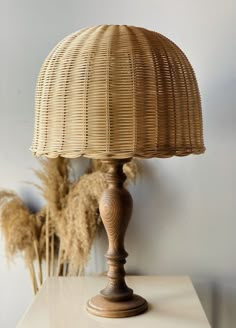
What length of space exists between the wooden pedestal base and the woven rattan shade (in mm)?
392

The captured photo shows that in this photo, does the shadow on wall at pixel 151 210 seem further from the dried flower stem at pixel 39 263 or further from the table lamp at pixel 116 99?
the table lamp at pixel 116 99

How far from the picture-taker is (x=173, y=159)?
57.4 inches

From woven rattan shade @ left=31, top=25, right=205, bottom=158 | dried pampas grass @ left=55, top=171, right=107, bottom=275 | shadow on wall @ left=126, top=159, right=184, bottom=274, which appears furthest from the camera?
shadow on wall @ left=126, top=159, right=184, bottom=274

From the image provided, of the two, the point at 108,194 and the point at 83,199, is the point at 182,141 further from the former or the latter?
the point at 83,199

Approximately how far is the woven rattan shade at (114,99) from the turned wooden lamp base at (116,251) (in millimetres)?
159

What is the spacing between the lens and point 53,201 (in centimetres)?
140

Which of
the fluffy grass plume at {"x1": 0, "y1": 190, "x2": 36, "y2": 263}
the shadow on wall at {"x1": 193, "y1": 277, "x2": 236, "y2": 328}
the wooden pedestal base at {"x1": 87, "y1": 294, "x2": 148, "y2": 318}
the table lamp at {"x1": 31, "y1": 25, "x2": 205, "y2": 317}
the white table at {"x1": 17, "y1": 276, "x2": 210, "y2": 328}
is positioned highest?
the table lamp at {"x1": 31, "y1": 25, "x2": 205, "y2": 317}

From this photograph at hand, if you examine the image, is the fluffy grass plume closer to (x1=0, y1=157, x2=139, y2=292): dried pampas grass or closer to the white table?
(x1=0, y1=157, x2=139, y2=292): dried pampas grass

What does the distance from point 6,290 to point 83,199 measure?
0.43 m

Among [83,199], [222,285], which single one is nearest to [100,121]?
[83,199]

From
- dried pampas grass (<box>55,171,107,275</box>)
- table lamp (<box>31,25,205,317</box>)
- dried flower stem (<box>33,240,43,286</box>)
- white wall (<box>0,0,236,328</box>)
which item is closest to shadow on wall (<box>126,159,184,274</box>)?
white wall (<box>0,0,236,328</box>)

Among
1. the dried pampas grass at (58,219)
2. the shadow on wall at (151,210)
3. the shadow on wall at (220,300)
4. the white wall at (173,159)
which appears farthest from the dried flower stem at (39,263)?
the shadow on wall at (220,300)

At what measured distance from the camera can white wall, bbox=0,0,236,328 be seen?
1436mm

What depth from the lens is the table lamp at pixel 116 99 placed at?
94cm
